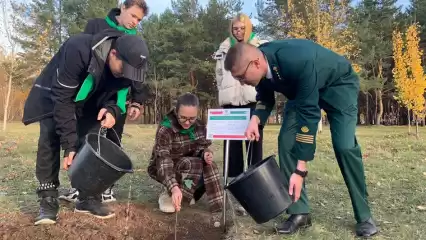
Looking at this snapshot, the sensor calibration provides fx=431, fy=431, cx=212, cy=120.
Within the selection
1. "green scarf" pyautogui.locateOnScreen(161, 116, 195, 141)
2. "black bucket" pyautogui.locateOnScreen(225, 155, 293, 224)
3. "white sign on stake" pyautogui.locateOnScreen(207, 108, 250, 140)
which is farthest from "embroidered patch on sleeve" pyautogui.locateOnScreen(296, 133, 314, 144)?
"green scarf" pyautogui.locateOnScreen(161, 116, 195, 141)

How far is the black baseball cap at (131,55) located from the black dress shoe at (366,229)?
2112 mm

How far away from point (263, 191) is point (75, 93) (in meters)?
1.65

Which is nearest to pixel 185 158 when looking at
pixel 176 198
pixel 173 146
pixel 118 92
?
pixel 173 146

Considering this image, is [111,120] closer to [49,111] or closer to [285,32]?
[49,111]

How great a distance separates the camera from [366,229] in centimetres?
342

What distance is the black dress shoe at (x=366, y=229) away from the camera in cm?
340

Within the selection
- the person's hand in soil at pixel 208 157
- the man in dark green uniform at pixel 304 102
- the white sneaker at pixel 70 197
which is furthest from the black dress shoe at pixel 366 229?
the white sneaker at pixel 70 197

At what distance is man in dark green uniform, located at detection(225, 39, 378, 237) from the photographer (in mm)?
2967

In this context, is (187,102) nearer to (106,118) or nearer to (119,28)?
(106,118)

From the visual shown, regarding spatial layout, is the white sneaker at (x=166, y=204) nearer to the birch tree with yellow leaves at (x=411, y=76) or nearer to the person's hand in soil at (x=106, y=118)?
the person's hand in soil at (x=106, y=118)

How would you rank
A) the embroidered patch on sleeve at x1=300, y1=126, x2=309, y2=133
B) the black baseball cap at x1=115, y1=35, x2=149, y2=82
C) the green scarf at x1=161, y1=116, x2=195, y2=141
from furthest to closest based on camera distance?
the green scarf at x1=161, y1=116, x2=195, y2=141 → the black baseball cap at x1=115, y1=35, x2=149, y2=82 → the embroidered patch on sleeve at x1=300, y1=126, x2=309, y2=133

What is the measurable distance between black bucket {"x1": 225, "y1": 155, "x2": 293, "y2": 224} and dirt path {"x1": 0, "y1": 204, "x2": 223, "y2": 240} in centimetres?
64

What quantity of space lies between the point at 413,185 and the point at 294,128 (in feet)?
8.83

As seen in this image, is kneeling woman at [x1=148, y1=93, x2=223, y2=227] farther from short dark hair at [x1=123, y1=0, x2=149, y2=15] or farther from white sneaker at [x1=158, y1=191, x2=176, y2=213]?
short dark hair at [x1=123, y1=0, x2=149, y2=15]
